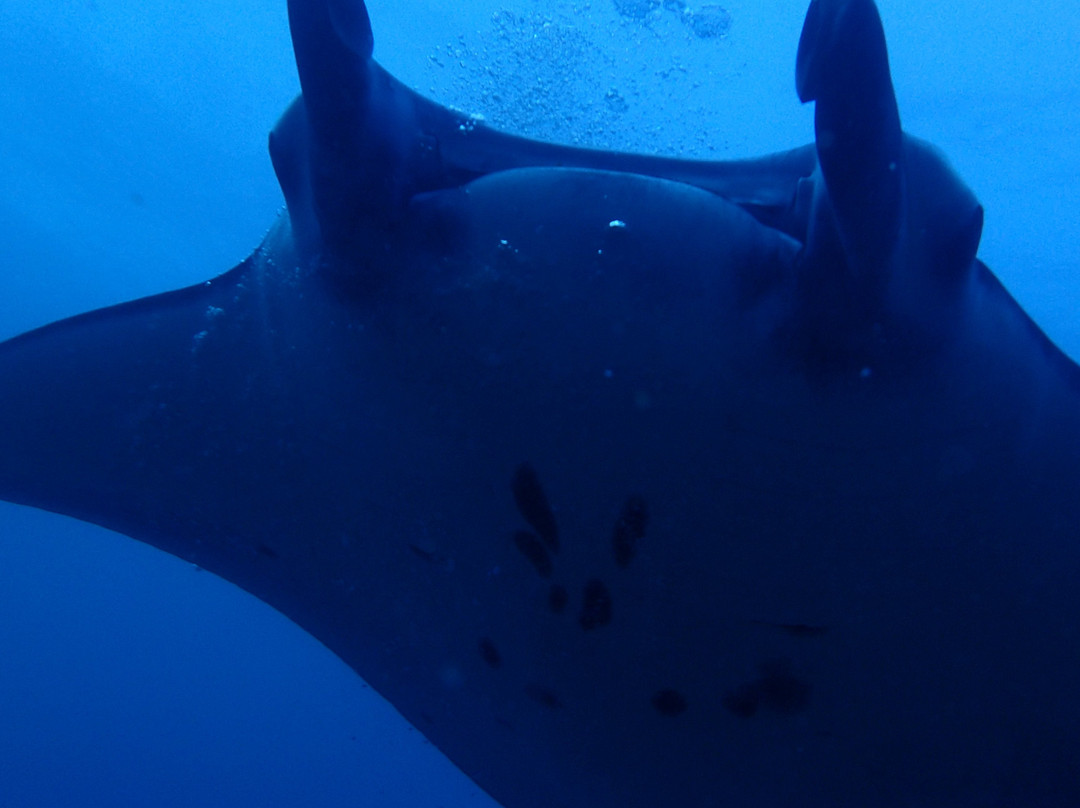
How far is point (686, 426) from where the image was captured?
1534 millimetres

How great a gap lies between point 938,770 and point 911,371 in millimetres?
1201

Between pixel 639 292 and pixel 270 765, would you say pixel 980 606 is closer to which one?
pixel 639 292

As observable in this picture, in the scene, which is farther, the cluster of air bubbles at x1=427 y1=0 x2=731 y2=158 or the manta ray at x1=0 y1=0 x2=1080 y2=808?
the cluster of air bubbles at x1=427 y1=0 x2=731 y2=158

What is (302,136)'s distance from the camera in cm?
168

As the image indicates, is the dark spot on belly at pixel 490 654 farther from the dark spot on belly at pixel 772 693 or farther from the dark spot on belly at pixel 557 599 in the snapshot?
the dark spot on belly at pixel 772 693

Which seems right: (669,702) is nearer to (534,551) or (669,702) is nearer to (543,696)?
(543,696)

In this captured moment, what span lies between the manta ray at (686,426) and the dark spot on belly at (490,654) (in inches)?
0.5

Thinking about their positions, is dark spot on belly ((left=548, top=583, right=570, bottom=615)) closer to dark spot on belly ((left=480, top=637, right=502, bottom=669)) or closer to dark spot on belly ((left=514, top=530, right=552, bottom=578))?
dark spot on belly ((left=514, top=530, right=552, bottom=578))

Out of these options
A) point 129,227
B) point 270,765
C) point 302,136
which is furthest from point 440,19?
point 270,765

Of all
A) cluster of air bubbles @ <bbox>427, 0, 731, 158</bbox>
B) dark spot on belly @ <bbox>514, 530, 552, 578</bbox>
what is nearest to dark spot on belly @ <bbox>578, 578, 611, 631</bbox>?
dark spot on belly @ <bbox>514, 530, 552, 578</bbox>

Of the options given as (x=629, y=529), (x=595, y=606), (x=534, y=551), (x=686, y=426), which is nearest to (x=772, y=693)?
(x=595, y=606)

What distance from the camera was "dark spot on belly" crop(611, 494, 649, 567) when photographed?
1658mm

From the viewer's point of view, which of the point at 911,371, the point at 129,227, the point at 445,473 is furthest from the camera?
the point at 129,227

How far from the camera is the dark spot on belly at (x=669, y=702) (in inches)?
77.4
